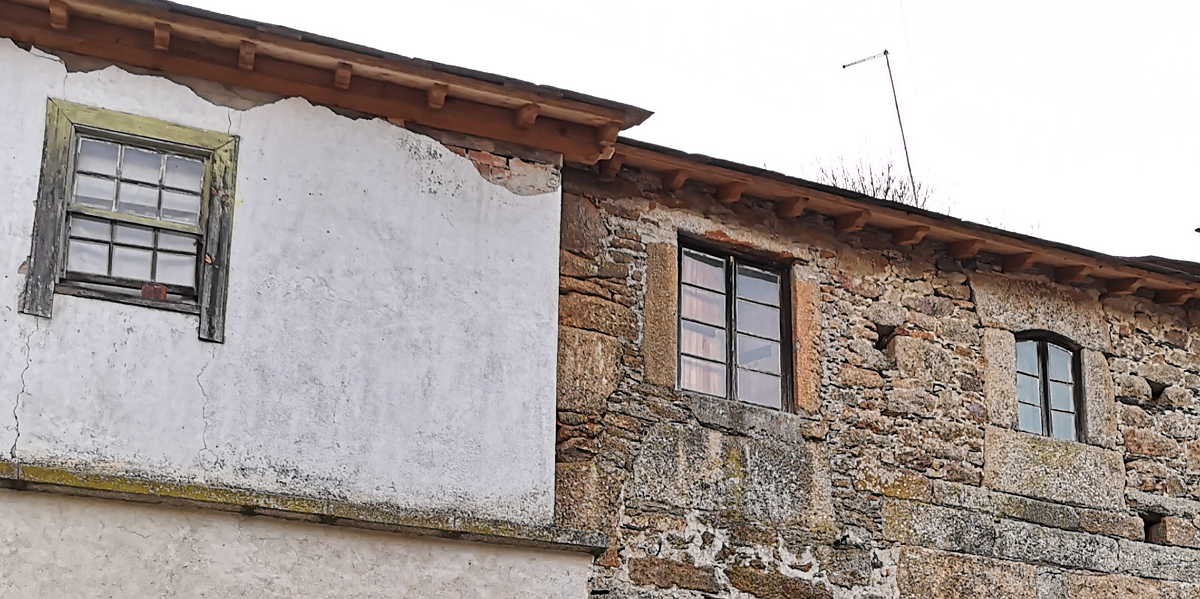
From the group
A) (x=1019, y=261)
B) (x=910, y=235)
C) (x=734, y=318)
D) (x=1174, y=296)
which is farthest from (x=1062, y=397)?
(x=734, y=318)

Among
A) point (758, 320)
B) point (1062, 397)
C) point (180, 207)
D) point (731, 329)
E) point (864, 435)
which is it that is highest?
point (180, 207)

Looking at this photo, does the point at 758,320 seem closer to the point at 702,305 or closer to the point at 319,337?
the point at 702,305

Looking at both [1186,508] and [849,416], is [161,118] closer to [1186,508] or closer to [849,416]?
[849,416]

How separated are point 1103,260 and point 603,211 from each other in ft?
13.9

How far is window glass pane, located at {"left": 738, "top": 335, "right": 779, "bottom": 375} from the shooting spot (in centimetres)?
1088

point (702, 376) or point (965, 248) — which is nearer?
point (702, 376)

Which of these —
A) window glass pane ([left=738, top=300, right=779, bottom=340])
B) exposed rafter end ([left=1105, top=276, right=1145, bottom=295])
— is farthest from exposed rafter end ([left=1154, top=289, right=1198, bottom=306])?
window glass pane ([left=738, top=300, right=779, bottom=340])

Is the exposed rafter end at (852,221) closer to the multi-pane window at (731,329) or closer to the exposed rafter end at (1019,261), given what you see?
the multi-pane window at (731,329)

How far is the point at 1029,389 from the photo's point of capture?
39.4 ft

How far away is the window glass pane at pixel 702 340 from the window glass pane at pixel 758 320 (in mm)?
209

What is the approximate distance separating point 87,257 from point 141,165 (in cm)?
64

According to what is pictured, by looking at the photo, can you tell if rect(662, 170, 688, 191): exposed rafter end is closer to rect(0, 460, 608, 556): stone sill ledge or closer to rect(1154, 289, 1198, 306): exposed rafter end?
rect(0, 460, 608, 556): stone sill ledge

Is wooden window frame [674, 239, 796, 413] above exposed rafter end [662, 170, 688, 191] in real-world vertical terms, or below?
below

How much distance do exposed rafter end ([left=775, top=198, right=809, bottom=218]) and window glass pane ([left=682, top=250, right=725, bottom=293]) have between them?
1.96 ft
